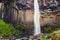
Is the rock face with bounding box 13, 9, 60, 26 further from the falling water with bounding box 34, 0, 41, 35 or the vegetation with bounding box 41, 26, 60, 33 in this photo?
the vegetation with bounding box 41, 26, 60, 33

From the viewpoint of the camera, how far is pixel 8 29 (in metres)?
28.1

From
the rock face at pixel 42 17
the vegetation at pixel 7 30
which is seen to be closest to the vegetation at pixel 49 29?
the rock face at pixel 42 17

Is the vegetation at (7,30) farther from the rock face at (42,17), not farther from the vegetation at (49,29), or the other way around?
the vegetation at (49,29)

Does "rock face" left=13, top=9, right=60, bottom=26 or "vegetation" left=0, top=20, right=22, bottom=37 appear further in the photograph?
"rock face" left=13, top=9, right=60, bottom=26

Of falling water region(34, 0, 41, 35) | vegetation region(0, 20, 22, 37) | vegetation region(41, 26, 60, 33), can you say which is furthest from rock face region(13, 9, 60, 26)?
vegetation region(0, 20, 22, 37)

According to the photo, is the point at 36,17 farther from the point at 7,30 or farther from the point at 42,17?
the point at 7,30

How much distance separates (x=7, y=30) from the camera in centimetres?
2811

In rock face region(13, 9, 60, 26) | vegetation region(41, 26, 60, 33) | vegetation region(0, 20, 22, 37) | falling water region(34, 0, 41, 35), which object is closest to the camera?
vegetation region(0, 20, 22, 37)

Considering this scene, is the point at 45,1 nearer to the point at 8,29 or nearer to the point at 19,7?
the point at 19,7

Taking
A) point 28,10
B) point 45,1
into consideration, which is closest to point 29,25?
point 28,10

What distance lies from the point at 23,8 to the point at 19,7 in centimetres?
56

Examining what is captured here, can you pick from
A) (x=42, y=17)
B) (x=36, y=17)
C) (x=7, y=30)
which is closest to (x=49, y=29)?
(x=42, y=17)

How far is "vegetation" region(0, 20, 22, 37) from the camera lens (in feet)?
89.9

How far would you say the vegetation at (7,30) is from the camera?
2741cm
